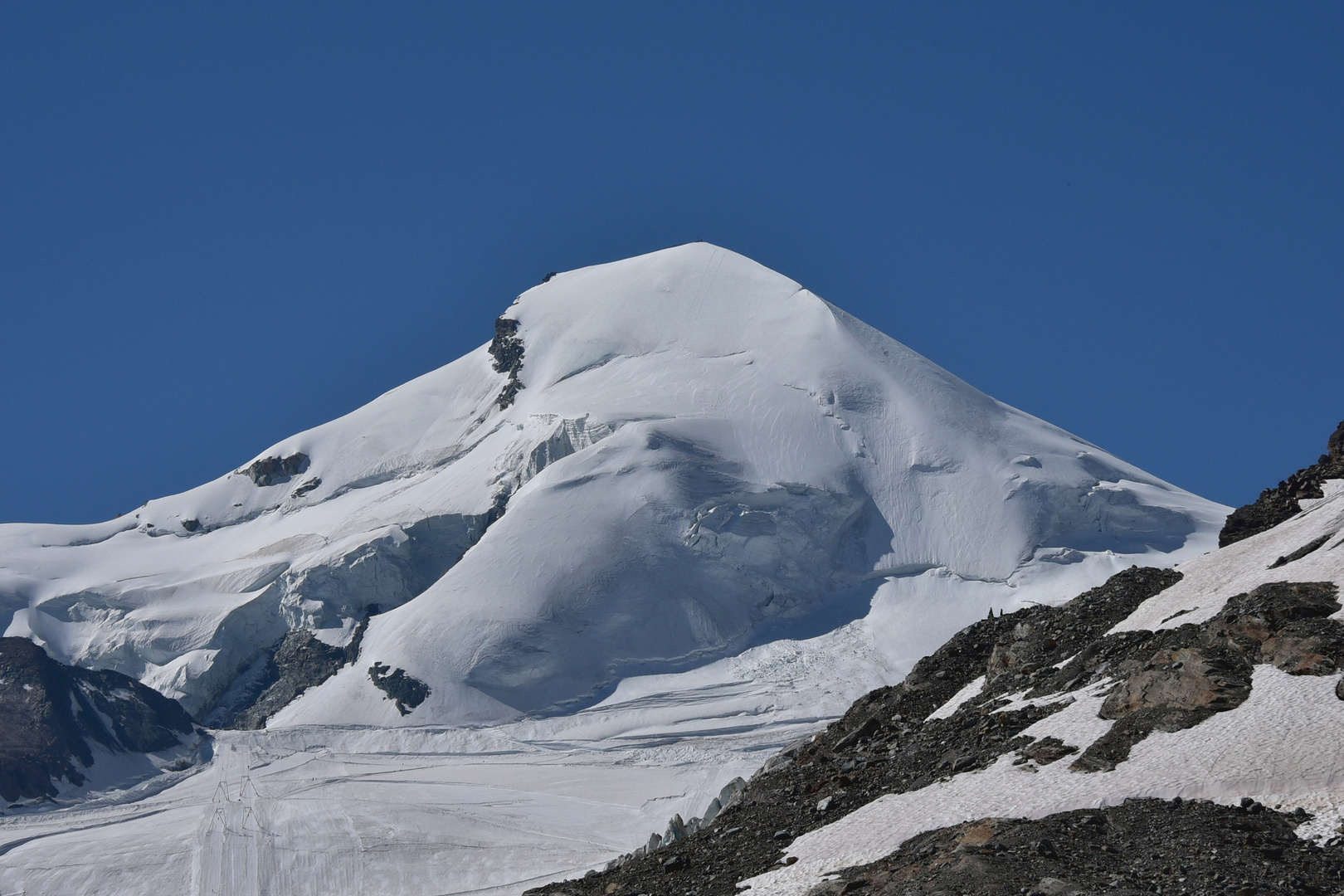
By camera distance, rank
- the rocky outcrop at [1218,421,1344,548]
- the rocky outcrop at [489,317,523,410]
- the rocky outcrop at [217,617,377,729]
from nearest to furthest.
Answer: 1. the rocky outcrop at [1218,421,1344,548]
2. the rocky outcrop at [217,617,377,729]
3. the rocky outcrop at [489,317,523,410]

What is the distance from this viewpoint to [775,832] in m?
32.2

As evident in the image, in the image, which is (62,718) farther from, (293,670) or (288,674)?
(293,670)

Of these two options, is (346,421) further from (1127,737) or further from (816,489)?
(1127,737)

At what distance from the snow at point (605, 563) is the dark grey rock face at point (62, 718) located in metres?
8.02

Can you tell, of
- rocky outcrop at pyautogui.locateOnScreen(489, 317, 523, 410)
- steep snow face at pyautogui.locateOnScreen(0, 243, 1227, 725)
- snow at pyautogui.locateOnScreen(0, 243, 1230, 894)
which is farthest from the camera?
rocky outcrop at pyautogui.locateOnScreen(489, 317, 523, 410)

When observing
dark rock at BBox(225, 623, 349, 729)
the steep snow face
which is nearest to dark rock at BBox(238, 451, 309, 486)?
the steep snow face

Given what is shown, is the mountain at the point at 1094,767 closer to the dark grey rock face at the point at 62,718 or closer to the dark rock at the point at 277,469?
the dark grey rock face at the point at 62,718

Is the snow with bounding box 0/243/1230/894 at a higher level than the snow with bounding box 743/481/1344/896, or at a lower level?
higher

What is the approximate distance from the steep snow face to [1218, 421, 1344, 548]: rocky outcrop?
2816 inches

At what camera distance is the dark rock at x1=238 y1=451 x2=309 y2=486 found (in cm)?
17975

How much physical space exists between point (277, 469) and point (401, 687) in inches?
2654

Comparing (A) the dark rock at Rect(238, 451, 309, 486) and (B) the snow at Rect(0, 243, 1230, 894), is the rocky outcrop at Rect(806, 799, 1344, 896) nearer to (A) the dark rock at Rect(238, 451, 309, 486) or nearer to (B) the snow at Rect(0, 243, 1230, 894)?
(B) the snow at Rect(0, 243, 1230, 894)

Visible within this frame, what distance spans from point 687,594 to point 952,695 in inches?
3571

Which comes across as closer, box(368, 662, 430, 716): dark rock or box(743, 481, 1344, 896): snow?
box(743, 481, 1344, 896): snow
